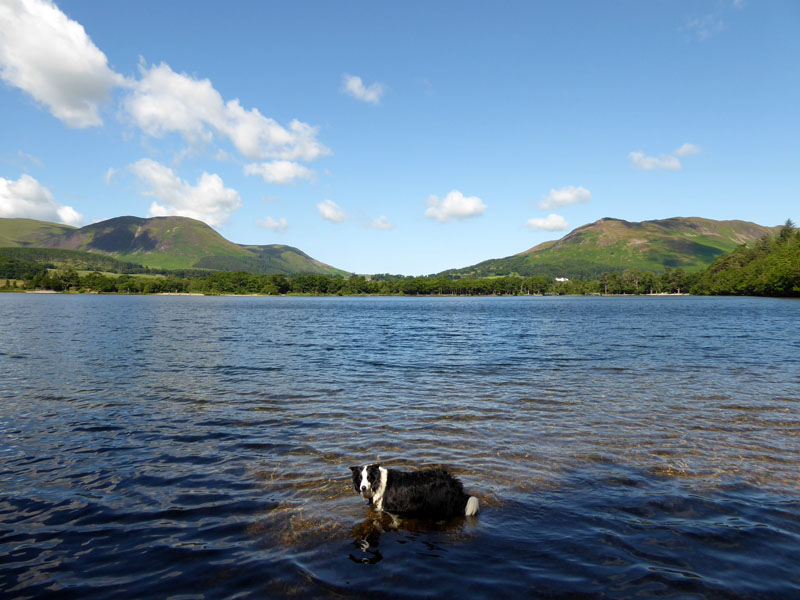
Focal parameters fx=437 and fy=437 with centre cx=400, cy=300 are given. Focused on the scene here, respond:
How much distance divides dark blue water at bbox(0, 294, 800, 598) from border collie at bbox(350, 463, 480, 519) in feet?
0.93

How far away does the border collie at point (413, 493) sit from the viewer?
324 inches

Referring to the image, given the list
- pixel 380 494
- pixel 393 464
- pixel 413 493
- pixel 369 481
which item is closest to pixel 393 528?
pixel 380 494

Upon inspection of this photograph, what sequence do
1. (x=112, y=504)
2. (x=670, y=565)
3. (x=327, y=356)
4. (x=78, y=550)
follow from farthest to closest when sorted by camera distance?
(x=327, y=356)
(x=112, y=504)
(x=78, y=550)
(x=670, y=565)

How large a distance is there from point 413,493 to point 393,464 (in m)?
3.08

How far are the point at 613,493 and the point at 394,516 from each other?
4883 mm

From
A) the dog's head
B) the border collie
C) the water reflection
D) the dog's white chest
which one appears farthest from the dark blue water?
the dog's head

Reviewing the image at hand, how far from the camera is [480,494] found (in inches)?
378

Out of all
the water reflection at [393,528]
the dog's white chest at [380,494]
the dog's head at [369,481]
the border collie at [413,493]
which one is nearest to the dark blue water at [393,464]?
the water reflection at [393,528]

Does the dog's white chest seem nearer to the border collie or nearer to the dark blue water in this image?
the border collie

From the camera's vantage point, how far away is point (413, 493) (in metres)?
8.26

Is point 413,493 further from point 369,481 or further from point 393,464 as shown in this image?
point 393,464

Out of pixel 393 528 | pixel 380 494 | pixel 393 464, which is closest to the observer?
pixel 393 528

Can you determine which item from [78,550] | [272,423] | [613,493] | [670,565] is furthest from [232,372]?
[670,565]

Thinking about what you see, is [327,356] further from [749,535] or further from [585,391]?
[749,535]
